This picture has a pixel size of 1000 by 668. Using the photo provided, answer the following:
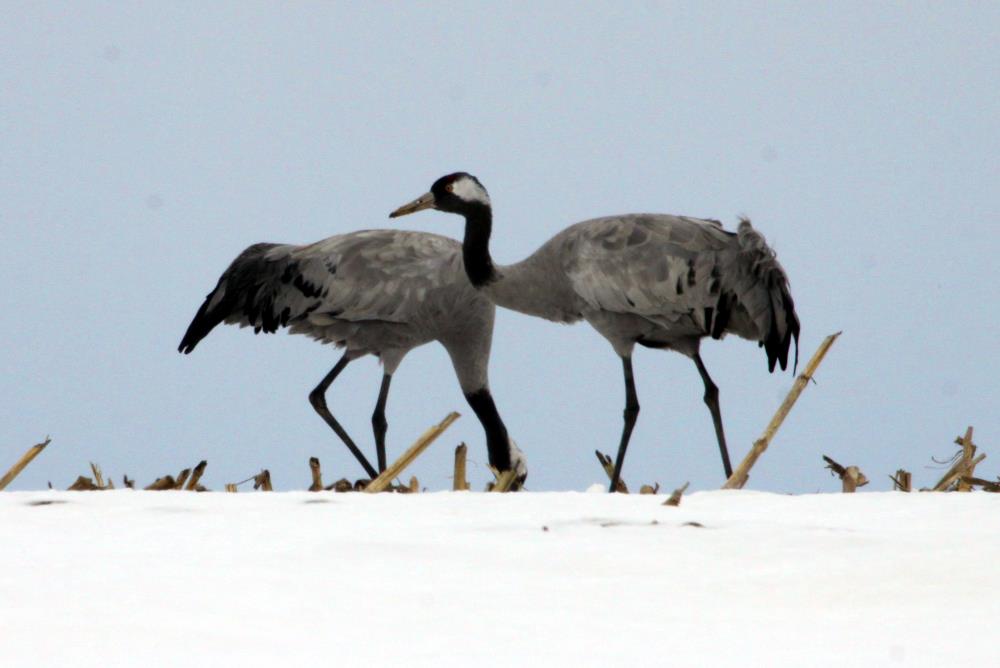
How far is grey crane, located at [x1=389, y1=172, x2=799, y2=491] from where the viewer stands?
7223 mm

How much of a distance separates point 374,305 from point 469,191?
106cm

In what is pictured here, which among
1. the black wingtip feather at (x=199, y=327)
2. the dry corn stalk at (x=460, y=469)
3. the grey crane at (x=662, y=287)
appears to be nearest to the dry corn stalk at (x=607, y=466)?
the grey crane at (x=662, y=287)

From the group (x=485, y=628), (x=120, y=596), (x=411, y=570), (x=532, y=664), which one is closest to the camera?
(x=532, y=664)

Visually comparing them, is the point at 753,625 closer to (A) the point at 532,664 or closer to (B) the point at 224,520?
(A) the point at 532,664

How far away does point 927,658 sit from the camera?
246 cm

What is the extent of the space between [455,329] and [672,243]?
2470 mm

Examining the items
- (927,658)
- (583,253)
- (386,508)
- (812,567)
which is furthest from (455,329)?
(927,658)

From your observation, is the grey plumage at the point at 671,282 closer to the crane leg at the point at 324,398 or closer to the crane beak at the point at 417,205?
the crane beak at the point at 417,205

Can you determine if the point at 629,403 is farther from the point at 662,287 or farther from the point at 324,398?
the point at 324,398

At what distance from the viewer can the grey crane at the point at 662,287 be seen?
7223mm

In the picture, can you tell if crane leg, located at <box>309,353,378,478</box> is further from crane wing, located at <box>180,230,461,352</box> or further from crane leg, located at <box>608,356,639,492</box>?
crane leg, located at <box>608,356,639,492</box>

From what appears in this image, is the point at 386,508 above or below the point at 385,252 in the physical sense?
below

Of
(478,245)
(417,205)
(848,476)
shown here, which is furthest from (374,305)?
(848,476)

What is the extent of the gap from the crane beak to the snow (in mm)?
5105
